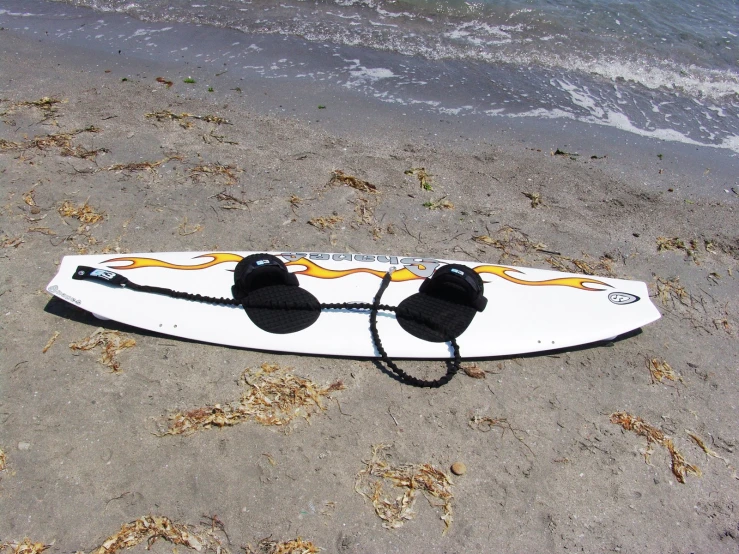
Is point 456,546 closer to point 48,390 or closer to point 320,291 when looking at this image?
point 320,291

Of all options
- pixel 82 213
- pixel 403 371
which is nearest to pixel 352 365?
pixel 403 371

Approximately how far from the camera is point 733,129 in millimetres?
6531

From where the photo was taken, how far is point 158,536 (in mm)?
2611

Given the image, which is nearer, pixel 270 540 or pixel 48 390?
pixel 270 540

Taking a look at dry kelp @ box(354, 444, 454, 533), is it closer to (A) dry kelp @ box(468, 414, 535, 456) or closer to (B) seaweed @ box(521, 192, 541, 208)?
(A) dry kelp @ box(468, 414, 535, 456)

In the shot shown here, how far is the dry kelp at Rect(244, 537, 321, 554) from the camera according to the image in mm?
2604

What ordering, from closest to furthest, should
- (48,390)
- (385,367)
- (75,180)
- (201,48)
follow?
(48,390), (385,367), (75,180), (201,48)

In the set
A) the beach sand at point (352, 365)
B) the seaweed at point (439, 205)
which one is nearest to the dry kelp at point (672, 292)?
the beach sand at point (352, 365)

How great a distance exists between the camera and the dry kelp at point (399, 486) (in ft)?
9.11

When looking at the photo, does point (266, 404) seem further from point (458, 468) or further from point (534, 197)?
point (534, 197)

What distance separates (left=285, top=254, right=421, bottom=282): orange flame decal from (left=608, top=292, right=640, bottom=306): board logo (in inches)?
53.8

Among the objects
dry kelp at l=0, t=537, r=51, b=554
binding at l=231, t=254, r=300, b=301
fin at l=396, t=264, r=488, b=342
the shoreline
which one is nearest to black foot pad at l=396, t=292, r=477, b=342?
fin at l=396, t=264, r=488, b=342

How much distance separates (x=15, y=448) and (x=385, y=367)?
2033 mm

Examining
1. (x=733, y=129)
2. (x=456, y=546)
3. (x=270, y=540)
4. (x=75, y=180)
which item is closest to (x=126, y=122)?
(x=75, y=180)
